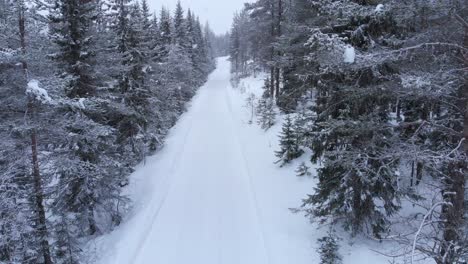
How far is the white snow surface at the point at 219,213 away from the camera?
973 centimetres

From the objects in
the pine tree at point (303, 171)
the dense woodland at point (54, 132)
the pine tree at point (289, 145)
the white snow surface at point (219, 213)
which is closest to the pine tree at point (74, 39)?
the dense woodland at point (54, 132)

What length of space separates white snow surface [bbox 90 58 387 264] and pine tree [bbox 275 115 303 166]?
0.45 meters

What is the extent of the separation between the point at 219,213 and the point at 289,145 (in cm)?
514

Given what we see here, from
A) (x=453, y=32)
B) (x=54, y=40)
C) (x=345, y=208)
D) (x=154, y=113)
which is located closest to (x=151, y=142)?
(x=154, y=113)

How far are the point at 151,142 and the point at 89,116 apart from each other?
9253mm

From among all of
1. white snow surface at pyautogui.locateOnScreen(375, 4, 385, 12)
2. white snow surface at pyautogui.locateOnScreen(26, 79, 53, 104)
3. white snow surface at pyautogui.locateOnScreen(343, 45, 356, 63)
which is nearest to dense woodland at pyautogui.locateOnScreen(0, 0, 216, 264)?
white snow surface at pyautogui.locateOnScreen(26, 79, 53, 104)

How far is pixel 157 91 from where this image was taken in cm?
2056

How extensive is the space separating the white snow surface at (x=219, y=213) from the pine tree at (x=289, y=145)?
455 millimetres

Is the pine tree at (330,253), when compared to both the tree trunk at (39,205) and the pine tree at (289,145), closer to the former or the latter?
the pine tree at (289,145)

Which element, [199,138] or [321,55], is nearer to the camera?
[321,55]

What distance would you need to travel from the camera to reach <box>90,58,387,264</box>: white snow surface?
973 centimetres

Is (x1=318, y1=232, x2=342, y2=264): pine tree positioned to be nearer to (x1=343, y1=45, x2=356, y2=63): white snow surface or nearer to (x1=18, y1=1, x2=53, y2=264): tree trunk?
(x1=343, y1=45, x2=356, y2=63): white snow surface

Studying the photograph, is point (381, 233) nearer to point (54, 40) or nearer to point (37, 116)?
point (37, 116)

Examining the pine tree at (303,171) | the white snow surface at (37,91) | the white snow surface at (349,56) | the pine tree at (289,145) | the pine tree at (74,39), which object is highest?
the pine tree at (74,39)
